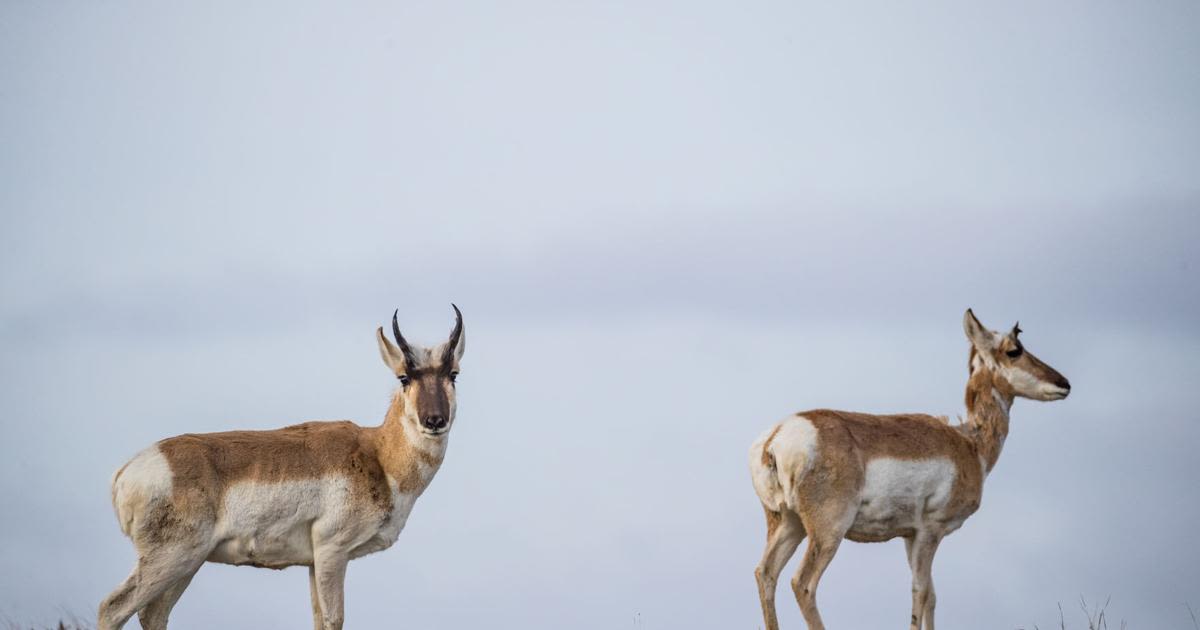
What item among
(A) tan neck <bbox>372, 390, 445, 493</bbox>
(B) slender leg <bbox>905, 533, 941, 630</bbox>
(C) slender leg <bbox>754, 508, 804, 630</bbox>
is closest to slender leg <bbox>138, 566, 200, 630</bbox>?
(A) tan neck <bbox>372, 390, 445, 493</bbox>

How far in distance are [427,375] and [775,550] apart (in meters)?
4.59

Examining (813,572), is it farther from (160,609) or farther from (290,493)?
(160,609)

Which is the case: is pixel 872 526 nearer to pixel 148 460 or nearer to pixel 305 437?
pixel 305 437

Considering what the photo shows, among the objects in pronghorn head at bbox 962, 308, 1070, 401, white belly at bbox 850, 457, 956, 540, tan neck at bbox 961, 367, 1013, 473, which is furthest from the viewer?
pronghorn head at bbox 962, 308, 1070, 401

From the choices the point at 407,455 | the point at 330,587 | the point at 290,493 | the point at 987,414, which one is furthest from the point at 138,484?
the point at 987,414

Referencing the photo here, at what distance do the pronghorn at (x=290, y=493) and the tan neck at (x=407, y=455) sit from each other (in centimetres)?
1

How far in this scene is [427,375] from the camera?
54.5ft

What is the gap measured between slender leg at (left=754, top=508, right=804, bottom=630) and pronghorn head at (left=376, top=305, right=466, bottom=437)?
406 cm

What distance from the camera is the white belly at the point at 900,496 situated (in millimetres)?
17641

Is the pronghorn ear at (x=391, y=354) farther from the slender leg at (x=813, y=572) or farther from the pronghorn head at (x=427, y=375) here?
the slender leg at (x=813, y=572)

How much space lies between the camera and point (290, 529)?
1598 centimetres

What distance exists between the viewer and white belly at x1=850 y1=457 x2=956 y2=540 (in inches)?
695

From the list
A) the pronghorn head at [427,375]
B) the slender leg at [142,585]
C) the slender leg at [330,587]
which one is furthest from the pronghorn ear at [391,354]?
the slender leg at [142,585]

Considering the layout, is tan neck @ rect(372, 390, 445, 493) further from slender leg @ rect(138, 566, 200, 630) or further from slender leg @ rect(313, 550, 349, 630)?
slender leg @ rect(138, 566, 200, 630)
